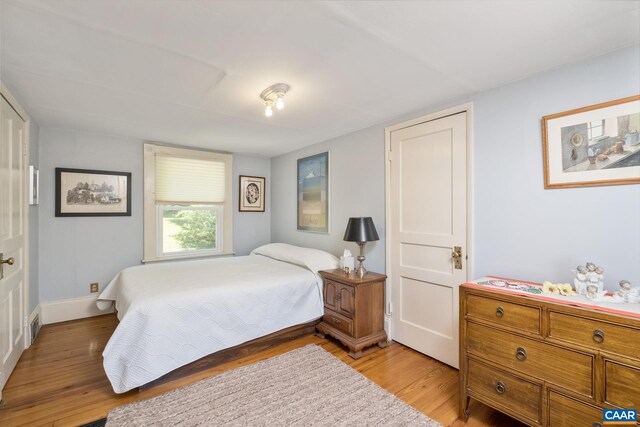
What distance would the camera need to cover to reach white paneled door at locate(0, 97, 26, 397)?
1.94 m

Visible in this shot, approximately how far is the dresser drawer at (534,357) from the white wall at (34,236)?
3902mm

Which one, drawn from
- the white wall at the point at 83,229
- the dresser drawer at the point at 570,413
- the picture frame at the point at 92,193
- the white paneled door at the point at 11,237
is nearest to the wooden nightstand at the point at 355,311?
the dresser drawer at the point at 570,413

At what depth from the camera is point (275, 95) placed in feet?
7.05

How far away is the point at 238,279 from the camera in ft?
8.75

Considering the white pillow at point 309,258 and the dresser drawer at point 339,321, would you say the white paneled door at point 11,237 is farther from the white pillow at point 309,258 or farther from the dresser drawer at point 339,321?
the dresser drawer at point 339,321

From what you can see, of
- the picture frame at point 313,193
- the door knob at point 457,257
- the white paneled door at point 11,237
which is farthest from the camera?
the picture frame at point 313,193

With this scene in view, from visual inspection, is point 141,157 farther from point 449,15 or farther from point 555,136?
point 555,136

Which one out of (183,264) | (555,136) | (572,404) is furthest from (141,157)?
(572,404)

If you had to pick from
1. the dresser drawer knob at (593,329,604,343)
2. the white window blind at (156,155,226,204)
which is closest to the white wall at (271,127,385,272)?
the white window blind at (156,155,226,204)

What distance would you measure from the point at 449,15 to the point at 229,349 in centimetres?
278

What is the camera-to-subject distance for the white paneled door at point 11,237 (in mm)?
1942

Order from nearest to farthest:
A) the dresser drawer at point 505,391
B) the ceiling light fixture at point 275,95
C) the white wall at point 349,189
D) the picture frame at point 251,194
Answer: the dresser drawer at point 505,391 → the ceiling light fixture at point 275,95 → the white wall at point 349,189 → the picture frame at point 251,194

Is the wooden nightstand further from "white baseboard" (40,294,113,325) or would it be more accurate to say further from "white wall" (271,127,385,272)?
"white baseboard" (40,294,113,325)

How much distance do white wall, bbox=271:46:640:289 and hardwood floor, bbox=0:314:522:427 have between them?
3.01 feet
